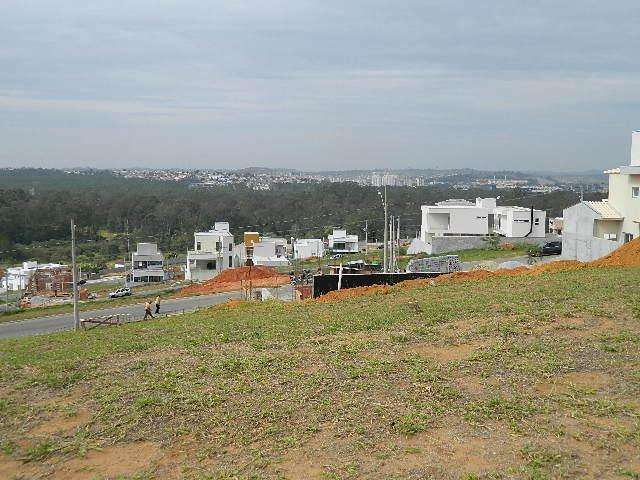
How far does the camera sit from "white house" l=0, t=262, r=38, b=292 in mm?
44312

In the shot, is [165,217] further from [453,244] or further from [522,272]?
[522,272]

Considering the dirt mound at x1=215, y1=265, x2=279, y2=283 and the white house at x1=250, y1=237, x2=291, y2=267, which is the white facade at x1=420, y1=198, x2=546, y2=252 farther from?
the dirt mound at x1=215, y1=265, x2=279, y2=283

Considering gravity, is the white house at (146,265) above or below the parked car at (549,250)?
below

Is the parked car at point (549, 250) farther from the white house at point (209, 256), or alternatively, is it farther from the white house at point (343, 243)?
the white house at point (343, 243)

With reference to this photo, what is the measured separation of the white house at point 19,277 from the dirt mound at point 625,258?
117 feet

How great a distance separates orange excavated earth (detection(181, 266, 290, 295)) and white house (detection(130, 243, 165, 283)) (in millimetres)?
10590

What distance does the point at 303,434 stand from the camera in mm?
6223

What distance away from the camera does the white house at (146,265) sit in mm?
45250

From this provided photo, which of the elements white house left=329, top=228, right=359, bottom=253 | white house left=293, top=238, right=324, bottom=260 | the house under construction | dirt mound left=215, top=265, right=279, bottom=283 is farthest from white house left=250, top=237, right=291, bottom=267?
the house under construction

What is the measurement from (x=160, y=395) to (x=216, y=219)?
61.8 m

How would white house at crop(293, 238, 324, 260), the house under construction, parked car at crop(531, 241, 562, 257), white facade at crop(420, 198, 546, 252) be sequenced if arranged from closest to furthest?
parked car at crop(531, 241, 562, 257) → the house under construction → white facade at crop(420, 198, 546, 252) → white house at crop(293, 238, 324, 260)

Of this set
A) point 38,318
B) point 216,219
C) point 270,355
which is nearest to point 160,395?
point 270,355

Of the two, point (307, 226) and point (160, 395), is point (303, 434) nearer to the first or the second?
point (160, 395)

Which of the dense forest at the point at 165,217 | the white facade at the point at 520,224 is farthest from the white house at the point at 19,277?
the white facade at the point at 520,224
